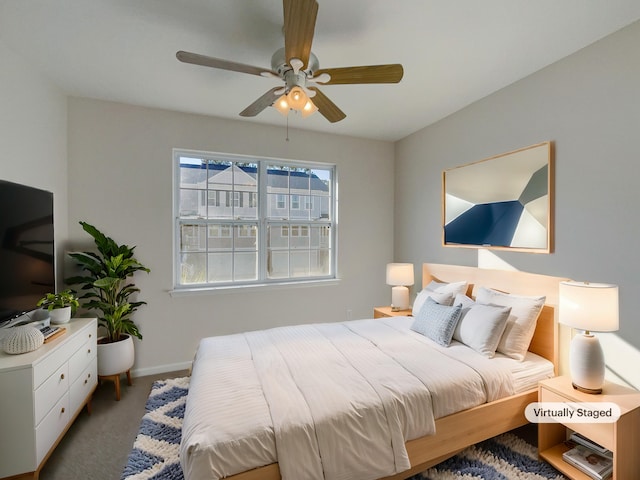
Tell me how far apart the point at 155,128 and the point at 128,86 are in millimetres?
496

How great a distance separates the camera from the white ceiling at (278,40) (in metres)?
1.69

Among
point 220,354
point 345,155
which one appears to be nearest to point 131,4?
point 220,354

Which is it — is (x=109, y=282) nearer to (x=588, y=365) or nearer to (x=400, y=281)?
(x=400, y=281)

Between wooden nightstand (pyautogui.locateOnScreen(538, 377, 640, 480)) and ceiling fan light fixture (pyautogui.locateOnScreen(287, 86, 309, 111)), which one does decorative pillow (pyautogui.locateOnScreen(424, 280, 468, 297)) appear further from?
ceiling fan light fixture (pyautogui.locateOnScreen(287, 86, 309, 111))

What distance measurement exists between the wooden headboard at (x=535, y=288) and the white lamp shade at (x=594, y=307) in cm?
50

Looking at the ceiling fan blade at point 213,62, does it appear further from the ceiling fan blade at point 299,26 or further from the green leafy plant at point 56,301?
the green leafy plant at point 56,301

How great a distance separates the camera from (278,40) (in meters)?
1.98

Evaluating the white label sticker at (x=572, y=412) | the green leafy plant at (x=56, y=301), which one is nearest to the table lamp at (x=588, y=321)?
the white label sticker at (x=572, y=412)

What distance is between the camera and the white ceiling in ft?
5.55

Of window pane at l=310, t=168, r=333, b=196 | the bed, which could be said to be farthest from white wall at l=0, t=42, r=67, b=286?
window pane at l=310, t=168, r=333, b=196

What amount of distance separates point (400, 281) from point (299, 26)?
106 inches

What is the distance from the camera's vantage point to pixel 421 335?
8.24ft

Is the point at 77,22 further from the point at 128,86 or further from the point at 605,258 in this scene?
the point at 605,258

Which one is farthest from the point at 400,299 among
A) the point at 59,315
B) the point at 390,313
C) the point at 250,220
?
the point at 59,315
